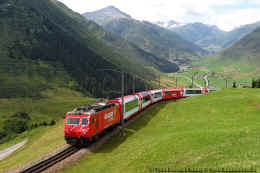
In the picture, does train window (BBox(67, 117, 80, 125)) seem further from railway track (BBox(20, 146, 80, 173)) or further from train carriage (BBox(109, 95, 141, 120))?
→ train carriage (BBox(109, 95, 141, 120))

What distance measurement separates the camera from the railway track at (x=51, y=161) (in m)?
21.7

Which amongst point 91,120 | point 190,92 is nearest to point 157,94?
point 190,92

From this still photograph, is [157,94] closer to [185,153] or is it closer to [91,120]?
[91,120]

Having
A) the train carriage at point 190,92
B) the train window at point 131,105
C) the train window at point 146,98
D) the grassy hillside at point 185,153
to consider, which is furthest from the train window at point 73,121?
the train carriage at point 190,92

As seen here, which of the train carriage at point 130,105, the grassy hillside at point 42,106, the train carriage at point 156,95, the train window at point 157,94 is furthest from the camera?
the grassy hillside at point 42,106

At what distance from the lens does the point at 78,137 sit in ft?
90.8

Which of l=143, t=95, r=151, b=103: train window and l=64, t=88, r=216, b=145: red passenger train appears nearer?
l=64, t=88, r=216, b=145: red passenger train

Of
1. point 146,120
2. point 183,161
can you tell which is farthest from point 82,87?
point 183,161

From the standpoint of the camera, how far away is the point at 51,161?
24.2m

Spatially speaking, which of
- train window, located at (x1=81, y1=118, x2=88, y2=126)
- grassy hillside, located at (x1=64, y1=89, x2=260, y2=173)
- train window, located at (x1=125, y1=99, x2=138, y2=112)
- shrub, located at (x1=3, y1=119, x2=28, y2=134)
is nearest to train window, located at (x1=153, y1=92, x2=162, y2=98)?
train window, located at (x1=125, y1=99, x2=138, y2=112)

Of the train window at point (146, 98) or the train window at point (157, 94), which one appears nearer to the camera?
the train window at point (146, 98)

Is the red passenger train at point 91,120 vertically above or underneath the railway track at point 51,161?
above

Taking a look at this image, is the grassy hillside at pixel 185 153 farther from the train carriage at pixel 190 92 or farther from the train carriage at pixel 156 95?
the train carriage at pixel 190 92

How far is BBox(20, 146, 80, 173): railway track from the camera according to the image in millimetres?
21737
